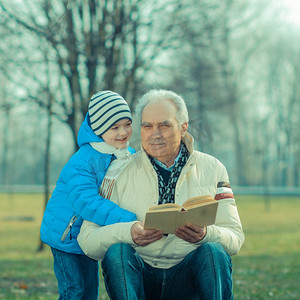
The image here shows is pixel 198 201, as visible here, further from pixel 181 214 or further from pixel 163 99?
pixel 163 99

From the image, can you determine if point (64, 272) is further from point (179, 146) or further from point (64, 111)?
point (64, 111)

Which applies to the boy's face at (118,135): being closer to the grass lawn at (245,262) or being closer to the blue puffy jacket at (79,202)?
the blue puffy jacket at (79,202)

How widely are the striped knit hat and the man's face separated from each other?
0.21 metres

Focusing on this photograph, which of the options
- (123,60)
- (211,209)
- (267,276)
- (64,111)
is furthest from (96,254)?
(123,60)

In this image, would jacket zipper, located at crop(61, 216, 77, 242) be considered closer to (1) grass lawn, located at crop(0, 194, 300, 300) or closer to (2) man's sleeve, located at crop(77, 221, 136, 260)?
(2) man's sleeve, located at crop(77, 221, 136, 260)

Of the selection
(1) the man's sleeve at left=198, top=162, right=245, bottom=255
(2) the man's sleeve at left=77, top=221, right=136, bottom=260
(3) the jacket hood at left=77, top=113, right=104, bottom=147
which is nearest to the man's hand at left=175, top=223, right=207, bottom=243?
(1) the man's sleeve at left=198, top=162, right=245, bottom=255

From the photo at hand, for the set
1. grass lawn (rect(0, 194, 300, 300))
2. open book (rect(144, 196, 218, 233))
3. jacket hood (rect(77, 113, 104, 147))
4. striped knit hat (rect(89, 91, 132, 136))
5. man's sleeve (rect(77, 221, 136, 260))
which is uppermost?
striped knit hat (rect(89, 91, 132, 136))

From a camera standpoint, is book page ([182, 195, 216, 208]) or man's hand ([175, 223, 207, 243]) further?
man's hand ([175, 223, 207, 243])

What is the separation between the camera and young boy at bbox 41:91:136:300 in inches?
137

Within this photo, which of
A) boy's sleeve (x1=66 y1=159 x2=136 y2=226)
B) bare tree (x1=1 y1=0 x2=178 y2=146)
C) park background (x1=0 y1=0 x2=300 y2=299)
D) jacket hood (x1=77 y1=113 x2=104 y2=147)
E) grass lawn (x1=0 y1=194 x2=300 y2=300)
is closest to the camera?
boy's sleeve (x1=66 y1=159 x2=136 y2=226)

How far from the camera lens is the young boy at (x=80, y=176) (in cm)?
348

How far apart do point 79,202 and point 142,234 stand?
0.46 metres

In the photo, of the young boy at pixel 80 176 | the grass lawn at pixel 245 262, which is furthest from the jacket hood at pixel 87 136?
the grass lawn at pixel 245 262

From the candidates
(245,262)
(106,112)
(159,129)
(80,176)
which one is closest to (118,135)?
(106,112)
